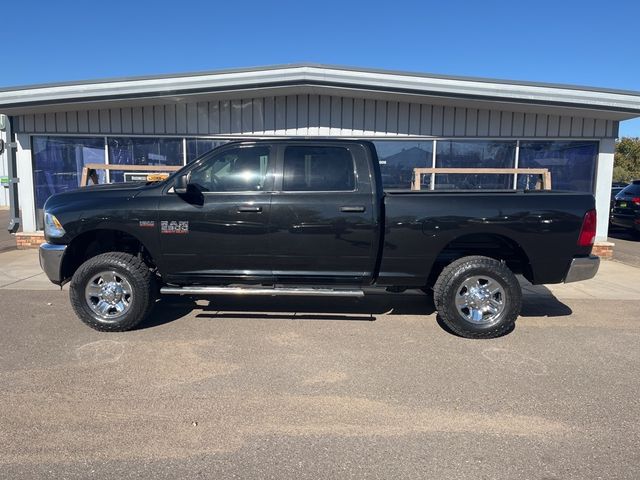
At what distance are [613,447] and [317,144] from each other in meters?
3.74

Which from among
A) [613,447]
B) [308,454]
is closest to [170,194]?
[308,454]

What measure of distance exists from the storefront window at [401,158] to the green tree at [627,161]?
116 ft

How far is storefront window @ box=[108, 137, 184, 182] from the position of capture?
34.0 feet

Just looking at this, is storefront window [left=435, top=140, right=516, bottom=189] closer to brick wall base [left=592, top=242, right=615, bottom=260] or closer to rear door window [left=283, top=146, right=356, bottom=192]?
brick wall base [left=592, top=242, right=615, bottom=260]

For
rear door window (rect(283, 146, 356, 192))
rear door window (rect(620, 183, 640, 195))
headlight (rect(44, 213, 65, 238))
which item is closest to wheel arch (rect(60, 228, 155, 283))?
headlight (rect(44, 213, 65, 238))

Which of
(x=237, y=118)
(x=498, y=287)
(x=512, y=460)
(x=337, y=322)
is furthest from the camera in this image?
(x=237, y=118)

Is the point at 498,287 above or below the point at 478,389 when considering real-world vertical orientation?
above

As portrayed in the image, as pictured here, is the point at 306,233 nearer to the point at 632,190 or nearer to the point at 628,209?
the point at 628,209

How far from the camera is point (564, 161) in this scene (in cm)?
1038

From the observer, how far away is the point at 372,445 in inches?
119

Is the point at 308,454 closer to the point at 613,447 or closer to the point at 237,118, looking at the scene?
the point at 613,447

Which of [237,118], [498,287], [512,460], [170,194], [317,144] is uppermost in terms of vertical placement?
[237,118]

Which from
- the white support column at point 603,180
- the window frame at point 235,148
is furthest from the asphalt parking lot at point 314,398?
the white support column at point 603,180

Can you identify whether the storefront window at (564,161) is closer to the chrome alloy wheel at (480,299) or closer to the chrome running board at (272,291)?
the chrome alloy wheel at (480,299)
